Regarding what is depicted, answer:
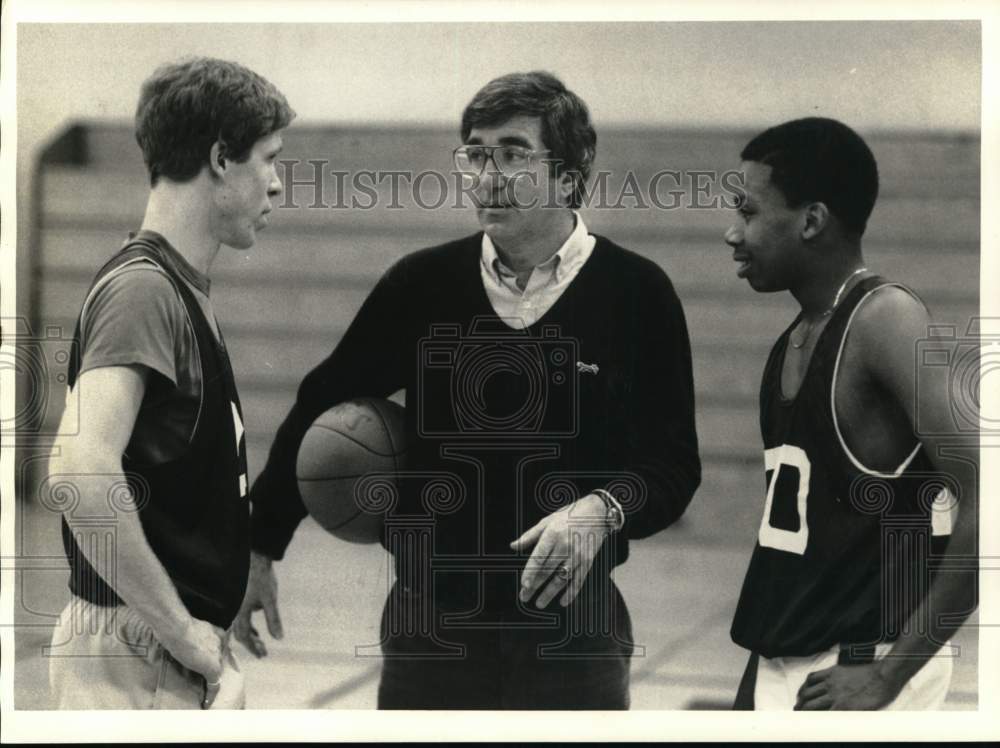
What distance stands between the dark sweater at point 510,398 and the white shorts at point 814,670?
2.28ft

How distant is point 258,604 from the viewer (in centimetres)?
437

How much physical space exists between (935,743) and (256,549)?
8.85 feet

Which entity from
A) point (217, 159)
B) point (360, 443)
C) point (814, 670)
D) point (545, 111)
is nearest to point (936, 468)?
point (814, 670)

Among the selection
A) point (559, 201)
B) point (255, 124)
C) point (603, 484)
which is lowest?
point (603, 484)

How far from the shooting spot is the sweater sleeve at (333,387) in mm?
4316

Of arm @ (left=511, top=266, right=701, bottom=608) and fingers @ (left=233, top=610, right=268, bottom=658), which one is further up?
arm @ (left=511, top=266, right=701, bottom=608)

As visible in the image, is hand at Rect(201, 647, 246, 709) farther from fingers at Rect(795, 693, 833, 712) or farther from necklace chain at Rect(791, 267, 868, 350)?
necklace chain at Rect(791, 267, 868, 350)

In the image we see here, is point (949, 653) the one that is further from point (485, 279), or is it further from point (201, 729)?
point (201, 729)

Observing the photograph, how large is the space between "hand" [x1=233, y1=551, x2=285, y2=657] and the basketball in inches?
11.1

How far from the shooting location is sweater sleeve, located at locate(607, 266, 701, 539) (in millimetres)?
4316

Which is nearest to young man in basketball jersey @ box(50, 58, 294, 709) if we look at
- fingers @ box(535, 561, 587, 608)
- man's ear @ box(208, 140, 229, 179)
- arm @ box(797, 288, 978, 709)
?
man's ear @ box(208, 140, 229, 179)

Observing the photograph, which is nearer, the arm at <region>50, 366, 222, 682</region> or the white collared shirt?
the arm at <region>50, 366, 222, 682</region>

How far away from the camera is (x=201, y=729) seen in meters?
4.37

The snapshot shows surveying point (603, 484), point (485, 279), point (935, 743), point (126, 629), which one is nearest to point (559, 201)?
point (485, 279)
